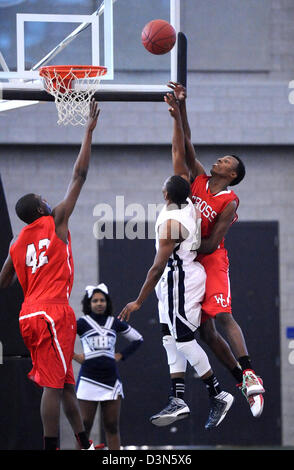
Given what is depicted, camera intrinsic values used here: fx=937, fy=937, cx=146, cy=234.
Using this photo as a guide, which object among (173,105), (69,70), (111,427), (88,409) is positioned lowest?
(111,427)

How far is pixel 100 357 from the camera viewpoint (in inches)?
381

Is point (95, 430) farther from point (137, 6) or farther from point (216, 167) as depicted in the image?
point (216, 167)

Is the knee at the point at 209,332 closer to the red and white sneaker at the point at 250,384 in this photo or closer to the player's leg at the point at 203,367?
the player's leg at the point at 203,367

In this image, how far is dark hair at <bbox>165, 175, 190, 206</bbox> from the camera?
21.2 ft

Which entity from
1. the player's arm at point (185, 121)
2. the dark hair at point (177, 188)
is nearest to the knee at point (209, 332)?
the dark hair at point (177, 188)

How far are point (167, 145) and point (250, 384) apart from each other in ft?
20.2

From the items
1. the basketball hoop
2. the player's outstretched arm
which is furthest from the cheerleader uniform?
the player's outstretched arm

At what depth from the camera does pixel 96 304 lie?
9766 millimetres

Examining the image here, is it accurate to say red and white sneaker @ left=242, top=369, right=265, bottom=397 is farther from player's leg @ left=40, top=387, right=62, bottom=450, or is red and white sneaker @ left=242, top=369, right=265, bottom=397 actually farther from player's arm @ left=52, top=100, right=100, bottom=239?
player's arm @ left=52, top=100, right=100, bottom=239

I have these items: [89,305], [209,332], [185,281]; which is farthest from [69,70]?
[89,305]

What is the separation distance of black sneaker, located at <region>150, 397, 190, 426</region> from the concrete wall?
216 inches

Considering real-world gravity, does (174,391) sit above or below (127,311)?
below

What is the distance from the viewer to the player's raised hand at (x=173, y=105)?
6.54 m

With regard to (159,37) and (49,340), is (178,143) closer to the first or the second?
(159,37)
